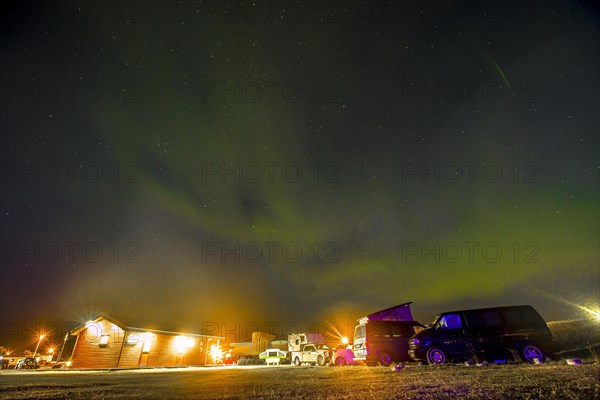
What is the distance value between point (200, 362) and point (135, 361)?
979cm

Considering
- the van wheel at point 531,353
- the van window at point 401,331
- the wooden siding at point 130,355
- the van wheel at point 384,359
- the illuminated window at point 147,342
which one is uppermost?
the illuminated window at point 147,342

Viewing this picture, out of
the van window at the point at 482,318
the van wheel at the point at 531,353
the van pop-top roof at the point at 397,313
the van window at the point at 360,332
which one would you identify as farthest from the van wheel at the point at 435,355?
the van pop-top roof at the point at 397,313

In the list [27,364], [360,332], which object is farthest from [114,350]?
[360,332]

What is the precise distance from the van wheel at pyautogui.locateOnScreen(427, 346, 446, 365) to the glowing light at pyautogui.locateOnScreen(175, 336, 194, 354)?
33.5 metres

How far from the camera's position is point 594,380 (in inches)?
189

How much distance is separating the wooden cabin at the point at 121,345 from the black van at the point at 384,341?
26.5 metres

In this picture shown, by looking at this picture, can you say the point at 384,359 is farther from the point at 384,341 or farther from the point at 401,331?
the point at 401,331

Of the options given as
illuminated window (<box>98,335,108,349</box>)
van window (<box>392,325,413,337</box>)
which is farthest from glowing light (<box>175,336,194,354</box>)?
van window (<box>392,325,413,337</box>)

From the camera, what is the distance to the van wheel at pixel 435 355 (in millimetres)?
11922

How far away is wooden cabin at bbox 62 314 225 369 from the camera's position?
32.0m

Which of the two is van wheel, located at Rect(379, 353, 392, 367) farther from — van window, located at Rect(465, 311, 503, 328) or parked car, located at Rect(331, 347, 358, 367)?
parked car, located at Rect(331, 347, 358, 367)

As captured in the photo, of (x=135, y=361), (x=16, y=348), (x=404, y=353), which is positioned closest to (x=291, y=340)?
(x=135, y=361)

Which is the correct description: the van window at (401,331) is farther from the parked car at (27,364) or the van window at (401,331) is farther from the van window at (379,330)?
the parked car at (27,364)

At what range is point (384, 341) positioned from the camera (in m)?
16.3
